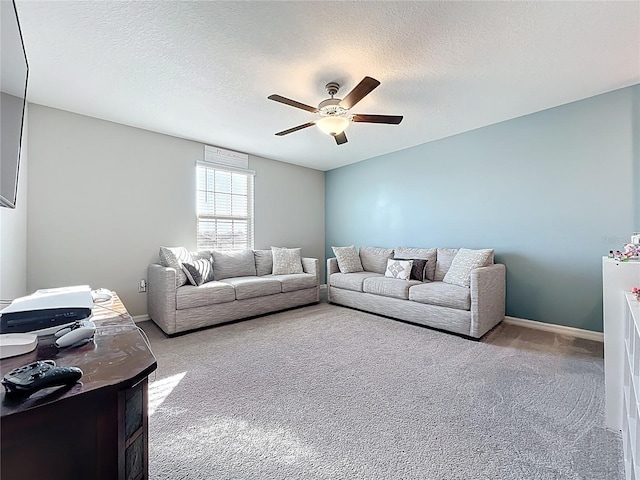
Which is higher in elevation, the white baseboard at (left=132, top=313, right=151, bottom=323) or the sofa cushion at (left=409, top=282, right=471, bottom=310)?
the sofa cushion at (left=409, top=282, right=471, bottom=310)

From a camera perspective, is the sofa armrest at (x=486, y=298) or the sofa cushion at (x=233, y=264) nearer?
the sofa armrest at (x=486, y=298)

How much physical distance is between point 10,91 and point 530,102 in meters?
4.06

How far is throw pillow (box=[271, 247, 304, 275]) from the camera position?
178 inches

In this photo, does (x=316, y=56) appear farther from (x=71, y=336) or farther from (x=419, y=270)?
(x=419, y=270)

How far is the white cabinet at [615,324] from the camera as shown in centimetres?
156

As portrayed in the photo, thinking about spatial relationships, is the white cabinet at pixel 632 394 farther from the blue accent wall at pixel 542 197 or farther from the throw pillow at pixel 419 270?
the throw pillow at pixel 419 270

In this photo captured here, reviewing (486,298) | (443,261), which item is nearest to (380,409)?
(486,298)

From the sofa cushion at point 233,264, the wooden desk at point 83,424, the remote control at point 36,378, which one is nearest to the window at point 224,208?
the sofa cushion at point 233,264

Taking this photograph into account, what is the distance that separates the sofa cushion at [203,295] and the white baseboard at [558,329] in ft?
11.4

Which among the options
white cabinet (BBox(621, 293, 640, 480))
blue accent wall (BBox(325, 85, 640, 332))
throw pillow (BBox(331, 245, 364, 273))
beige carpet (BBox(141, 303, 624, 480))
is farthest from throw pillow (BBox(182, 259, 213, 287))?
white cabinet (BBox(621, 293, 640, 480))

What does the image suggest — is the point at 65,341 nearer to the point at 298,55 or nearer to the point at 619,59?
the point at 298,55

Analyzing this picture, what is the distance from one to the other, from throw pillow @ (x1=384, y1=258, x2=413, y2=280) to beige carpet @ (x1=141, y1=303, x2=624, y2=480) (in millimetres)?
1041

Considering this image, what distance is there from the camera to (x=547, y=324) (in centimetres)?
326

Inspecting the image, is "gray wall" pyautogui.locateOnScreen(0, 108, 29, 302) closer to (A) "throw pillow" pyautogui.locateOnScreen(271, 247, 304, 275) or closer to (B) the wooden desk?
(B) the wooden desk
